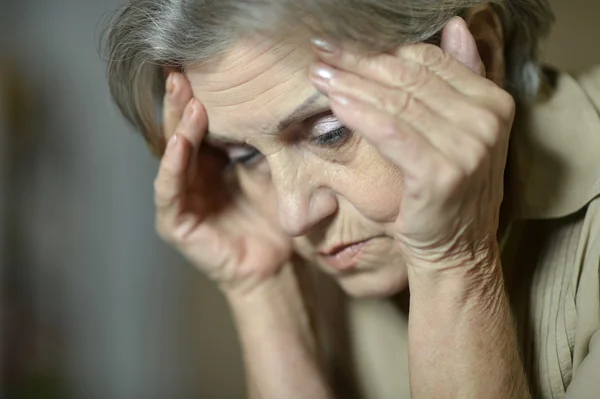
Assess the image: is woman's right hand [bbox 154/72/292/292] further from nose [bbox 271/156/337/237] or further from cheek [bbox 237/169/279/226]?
nose [bbox 271/156/337/237]

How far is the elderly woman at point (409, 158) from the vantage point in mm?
831

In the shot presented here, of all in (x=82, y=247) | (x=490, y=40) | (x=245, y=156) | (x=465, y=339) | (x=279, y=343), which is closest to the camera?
(x=465, y=339)

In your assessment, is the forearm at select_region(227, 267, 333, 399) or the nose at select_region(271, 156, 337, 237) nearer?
the nose at select_region(271, 156, 337, 237)

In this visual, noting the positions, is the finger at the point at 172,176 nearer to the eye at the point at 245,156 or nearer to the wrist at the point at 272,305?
the eye at the point at 245,156

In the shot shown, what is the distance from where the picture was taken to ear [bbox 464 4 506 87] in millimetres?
1003

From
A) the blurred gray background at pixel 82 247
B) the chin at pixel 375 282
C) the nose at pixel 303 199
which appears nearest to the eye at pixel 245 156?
the nose at pixel 303 199

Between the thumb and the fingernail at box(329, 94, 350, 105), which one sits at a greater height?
the thumb

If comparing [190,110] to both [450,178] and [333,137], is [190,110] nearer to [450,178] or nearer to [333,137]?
[333,137]

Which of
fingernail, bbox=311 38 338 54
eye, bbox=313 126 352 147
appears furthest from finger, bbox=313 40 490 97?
eye, bbox=313 126 352 147

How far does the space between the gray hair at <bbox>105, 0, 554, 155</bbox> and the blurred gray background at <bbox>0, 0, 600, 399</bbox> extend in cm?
97

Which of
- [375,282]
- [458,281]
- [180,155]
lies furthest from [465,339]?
[180,155]

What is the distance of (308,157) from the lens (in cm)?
99

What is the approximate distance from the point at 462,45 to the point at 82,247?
1530mm

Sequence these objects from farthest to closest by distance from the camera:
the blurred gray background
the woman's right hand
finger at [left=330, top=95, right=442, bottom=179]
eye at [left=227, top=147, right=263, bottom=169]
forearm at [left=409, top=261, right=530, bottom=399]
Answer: the blurred gray background
the woman's right hand
eye at [left=227, top=147, right=263, bottom=169]
forearm at [left=409, top=261, right=530, bottom=399]
finger at [left=330, top=95, right=442, bottom=179]
